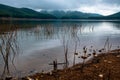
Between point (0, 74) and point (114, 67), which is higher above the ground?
point (114, 67)

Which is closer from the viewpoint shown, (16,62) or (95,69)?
(95,69)

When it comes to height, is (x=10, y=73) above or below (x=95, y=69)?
below

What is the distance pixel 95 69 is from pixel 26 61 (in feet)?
20.2

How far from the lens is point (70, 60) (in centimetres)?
1398

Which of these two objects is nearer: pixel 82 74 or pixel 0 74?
pixel 82 74

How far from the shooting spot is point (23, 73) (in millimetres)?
10719

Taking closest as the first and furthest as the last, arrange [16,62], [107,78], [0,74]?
[107,78] → [0,74] → [16,62]

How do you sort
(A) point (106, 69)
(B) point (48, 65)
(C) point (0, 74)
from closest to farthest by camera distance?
(A) point (106, 69)
(C) point (0, 74)
(B) point (48, 65)

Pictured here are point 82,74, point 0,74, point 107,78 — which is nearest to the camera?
point 107,78

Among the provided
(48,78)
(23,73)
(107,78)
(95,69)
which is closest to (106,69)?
(95,69)

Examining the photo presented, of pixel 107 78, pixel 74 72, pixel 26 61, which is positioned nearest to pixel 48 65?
pixel 26 61

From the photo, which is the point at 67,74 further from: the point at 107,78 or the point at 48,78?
the point at 107,78

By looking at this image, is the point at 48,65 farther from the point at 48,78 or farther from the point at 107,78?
the point at 107,78

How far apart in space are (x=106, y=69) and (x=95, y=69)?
0.47 meters
